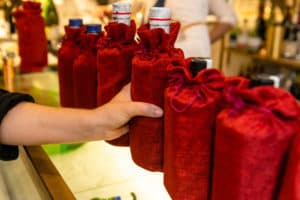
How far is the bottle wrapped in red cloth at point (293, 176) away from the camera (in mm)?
384

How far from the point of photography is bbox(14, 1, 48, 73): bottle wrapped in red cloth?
4.28 feet

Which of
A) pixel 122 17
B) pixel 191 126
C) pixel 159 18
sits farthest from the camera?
pixel 122 17

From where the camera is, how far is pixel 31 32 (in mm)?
1324

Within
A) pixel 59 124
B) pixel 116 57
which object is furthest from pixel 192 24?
pixel 59 124

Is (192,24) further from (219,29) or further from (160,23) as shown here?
(160,23)

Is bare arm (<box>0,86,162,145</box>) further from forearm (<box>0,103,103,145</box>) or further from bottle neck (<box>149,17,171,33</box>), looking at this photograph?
bottle neck (<box>149,17,171,33</box>)

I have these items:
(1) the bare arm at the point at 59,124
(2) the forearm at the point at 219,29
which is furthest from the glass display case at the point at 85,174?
(2) the forearm at the point at 219,29

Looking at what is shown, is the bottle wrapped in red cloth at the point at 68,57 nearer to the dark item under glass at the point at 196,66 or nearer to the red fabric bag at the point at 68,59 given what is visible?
the red fabric bag at the point at 68,59

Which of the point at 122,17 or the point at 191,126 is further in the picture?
the point at 122,17

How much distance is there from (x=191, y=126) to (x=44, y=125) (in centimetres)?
32

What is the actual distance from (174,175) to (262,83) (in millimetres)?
205

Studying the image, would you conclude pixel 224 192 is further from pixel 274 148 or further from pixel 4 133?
pixel 4 133

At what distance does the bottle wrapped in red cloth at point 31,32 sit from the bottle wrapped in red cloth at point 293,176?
44.7 inches

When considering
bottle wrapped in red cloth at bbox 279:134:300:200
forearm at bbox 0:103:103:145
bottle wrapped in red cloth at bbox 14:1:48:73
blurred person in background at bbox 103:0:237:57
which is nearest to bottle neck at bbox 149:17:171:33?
forearm at bbox 0:103:103:145
